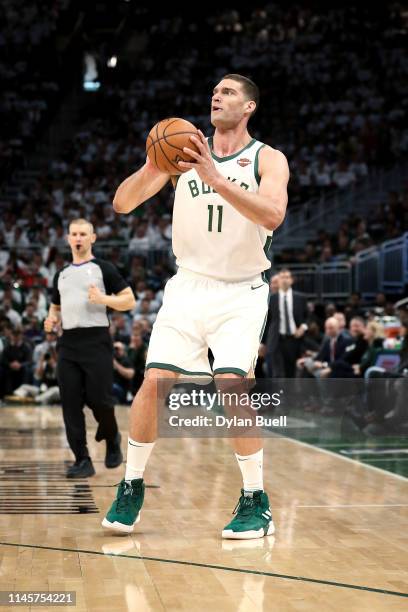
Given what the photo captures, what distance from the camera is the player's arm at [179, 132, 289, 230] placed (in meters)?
4.84

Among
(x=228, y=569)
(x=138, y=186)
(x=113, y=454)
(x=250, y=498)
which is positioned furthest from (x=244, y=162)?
(x=113, y=454)

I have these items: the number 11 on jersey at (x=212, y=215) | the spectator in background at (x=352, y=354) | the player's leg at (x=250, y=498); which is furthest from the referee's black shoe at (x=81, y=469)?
the spectator in background at (x=352, y=354)

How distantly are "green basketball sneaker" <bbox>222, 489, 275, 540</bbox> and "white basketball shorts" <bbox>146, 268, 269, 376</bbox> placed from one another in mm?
708

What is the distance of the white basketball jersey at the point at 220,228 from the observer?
5387 mm

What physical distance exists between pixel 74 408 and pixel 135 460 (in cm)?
266

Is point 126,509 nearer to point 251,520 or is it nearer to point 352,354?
point 251,520

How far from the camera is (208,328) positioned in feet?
17.7

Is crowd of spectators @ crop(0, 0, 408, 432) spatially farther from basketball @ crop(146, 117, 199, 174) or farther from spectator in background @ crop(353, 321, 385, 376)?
basketball @ crop(146, 117, 199, 174)

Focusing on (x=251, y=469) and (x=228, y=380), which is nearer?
(x=228, y=380)

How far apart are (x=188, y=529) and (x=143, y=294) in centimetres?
1243

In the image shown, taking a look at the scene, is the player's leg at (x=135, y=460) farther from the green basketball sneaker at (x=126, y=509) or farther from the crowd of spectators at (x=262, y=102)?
the crowd of spectators at (x=262, y=102)

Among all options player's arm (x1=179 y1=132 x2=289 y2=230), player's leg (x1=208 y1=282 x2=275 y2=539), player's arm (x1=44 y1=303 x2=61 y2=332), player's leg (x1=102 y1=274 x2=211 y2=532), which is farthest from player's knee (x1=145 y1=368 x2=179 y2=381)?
player's arm (x1=44 y1=303 x2=61 y2=332)

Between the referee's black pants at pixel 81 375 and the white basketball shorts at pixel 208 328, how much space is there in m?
2.64

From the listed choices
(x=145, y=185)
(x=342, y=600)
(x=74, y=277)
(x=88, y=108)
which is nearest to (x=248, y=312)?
(x=145, y=185)
